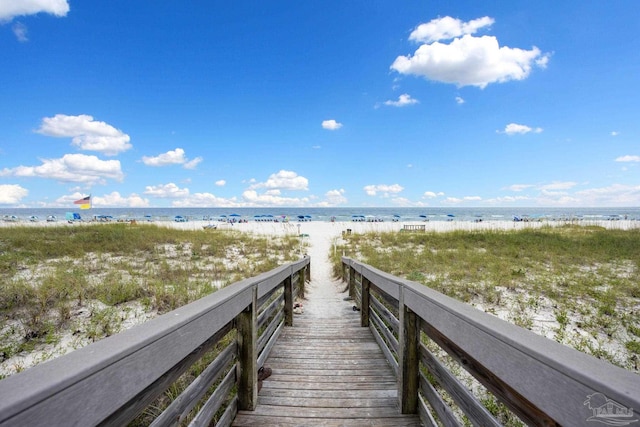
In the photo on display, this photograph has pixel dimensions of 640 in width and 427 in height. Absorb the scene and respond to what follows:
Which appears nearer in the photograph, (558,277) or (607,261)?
(558,277)

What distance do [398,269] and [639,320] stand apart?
4.72 m

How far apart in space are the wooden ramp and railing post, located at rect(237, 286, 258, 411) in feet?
0.34

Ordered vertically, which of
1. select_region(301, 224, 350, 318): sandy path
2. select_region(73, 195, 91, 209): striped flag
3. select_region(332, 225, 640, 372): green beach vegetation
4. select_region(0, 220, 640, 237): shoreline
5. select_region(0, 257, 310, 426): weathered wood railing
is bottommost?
select_region(301, 224, 350, 318): sandy path

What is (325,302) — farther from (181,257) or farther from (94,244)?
(94,244)

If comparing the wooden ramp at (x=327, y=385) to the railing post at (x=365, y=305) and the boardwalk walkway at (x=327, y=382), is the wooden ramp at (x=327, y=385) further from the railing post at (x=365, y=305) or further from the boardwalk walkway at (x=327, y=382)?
the railing post at (x=365, y=305)

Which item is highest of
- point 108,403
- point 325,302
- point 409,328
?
point 108,403

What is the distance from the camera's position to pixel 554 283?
6.95 meters

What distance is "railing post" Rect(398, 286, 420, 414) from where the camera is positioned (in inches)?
99.7

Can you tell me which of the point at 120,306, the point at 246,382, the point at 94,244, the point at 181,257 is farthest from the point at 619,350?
the point at 94,244

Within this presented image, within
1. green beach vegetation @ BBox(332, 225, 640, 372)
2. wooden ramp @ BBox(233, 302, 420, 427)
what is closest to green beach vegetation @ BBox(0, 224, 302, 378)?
wooden ramp @ BBox(233, 302, 420, 427)

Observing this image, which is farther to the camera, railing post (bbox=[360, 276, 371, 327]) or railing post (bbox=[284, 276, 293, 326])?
railing post (bbox=[360, 276, 371, 327])

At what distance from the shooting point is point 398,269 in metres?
8.64

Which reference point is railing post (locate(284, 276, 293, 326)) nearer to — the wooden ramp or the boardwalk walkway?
the boardwalk walkway

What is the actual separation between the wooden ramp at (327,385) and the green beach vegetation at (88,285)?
98.8 inches
